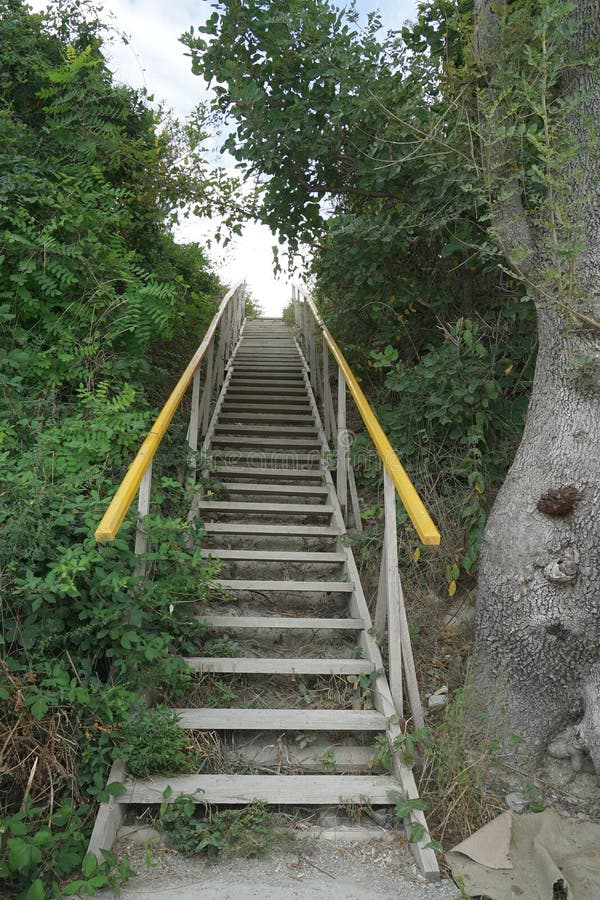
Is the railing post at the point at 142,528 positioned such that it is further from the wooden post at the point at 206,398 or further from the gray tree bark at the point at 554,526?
the wooden post at the point at 206,398

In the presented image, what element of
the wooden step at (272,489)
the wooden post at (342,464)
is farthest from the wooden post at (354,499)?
the wooden step at (272,489)

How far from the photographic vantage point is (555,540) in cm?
290

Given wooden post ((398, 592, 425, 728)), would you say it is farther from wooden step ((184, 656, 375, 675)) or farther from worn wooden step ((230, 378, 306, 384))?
worn wooden step ((230, 378, 306, 384))

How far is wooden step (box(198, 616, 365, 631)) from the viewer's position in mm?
3346

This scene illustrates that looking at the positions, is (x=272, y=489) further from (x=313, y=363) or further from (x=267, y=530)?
(x=313, y=363)

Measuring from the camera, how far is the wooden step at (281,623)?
3346 mm

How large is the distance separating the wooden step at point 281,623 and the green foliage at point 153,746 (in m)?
0.76

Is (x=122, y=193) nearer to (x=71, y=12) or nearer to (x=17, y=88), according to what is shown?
(x=17, y=88)

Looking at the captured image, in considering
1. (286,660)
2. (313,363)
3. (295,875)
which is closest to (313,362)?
Answer: (313,363)

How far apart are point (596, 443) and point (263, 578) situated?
6.70 feet

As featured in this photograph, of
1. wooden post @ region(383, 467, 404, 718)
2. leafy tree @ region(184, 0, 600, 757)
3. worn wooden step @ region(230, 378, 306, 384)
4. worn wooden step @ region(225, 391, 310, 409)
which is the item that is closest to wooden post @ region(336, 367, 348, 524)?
leafy tree @ region(184, 0, 600, 757)

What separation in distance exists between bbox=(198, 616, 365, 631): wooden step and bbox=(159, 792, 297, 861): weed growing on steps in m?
0.98

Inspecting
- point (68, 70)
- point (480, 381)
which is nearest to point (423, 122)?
point (480, 381)

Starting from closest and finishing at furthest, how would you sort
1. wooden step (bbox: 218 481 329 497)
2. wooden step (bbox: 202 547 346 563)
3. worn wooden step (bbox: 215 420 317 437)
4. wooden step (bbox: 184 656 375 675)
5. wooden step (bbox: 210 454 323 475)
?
wooden step (bbox: 184 656 375 675)
wooden step (bbox: 202 547 346 563)
wooden step (bbox: 218 481 329 497)
wooden step (bbox: 210 454 323 475)
worn wooden step (bbox: 215 420 317 437)
